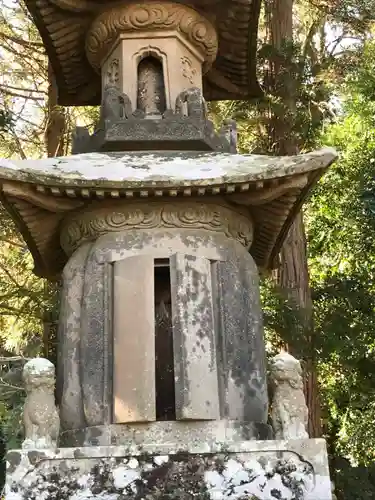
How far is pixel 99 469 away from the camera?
582 centimetres

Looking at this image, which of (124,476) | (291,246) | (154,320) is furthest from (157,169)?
(291,246)

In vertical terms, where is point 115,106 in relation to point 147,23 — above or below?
below

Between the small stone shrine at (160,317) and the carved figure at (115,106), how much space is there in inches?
0.9

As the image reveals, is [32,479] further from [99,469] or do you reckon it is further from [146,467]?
[146,467]

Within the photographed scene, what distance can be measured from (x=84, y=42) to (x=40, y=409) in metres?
5.04

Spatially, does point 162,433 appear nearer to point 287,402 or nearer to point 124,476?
point 124,476

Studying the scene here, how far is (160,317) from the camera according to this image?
26.1 ft

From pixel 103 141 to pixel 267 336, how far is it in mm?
5500

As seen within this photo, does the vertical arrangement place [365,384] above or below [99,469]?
above

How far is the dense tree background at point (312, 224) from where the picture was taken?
11359 mm

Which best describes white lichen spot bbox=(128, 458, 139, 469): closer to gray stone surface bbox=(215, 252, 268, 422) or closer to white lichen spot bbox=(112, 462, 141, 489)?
white lichen spot bbox=(112, 462, 141, 489)

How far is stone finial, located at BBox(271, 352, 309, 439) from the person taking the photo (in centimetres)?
605

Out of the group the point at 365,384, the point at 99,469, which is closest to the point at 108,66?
the point at 99,469

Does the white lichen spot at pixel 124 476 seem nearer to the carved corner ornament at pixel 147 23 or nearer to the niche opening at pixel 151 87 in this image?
the niche opening at pixel 151 87
